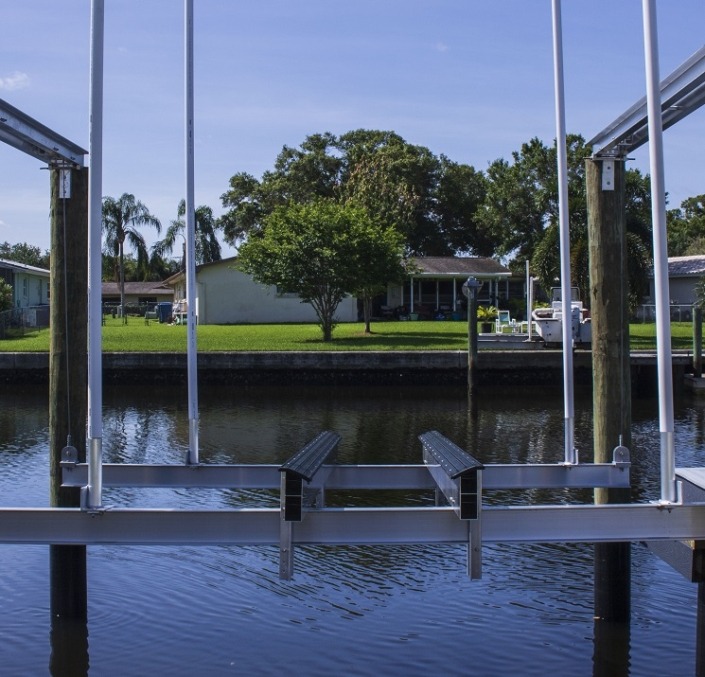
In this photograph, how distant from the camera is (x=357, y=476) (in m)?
8.26

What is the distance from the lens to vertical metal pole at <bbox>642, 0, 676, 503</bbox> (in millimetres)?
5625

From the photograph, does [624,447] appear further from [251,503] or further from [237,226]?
[237,226]

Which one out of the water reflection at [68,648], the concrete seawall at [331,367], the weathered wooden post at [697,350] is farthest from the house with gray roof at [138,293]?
the water reflection at [68,648]

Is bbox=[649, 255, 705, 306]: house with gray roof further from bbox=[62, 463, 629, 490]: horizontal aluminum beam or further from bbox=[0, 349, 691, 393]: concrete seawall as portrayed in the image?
bbox=[62, 463, 629, 490]: horizontal aluminum beam

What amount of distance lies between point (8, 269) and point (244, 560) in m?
40.8

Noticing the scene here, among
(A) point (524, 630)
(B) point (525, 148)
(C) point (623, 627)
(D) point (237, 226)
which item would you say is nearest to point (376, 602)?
(A) point (524, 630)

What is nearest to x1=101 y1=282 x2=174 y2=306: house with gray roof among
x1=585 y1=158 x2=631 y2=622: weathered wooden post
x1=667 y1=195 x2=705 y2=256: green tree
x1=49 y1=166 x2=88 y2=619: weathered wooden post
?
x1=667 y1=195 x2=705 y2=256: green tree

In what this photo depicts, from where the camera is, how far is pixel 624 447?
309 inches

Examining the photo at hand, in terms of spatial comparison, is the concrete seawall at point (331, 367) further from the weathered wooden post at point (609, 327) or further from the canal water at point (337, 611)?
the weathered wooden post at point (609, 327)

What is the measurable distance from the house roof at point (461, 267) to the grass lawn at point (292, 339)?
10646 millimetres

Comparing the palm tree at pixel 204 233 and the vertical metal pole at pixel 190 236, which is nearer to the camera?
the vertical metal pole at pixel 190 236

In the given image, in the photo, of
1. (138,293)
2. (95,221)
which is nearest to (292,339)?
(95,221)

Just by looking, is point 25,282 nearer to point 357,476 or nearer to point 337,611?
point 337,611

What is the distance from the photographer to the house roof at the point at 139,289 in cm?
8350
